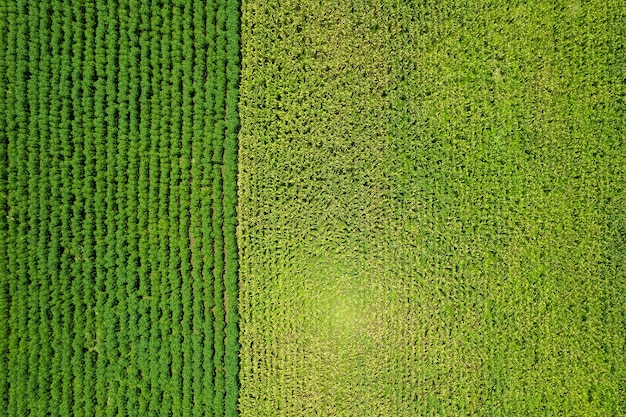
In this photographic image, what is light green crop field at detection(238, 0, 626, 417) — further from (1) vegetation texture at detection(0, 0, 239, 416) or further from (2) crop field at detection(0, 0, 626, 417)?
(1) vegetation texture at detection(0, 0, 239, 416)

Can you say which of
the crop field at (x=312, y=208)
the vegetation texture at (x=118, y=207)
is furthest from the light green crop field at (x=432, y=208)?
the vegetation texture at (x=118, y=207)

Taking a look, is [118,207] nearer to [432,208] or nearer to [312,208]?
[312,208]

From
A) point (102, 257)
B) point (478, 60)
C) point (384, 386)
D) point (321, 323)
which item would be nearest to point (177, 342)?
point (102, 257)

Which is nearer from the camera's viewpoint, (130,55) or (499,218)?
(130,55)

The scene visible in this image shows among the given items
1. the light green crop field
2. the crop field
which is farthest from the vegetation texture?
the light green crop field

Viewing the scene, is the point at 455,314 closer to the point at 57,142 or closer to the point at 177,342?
the point at 177,342

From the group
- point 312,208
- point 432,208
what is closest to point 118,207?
point 312,208
